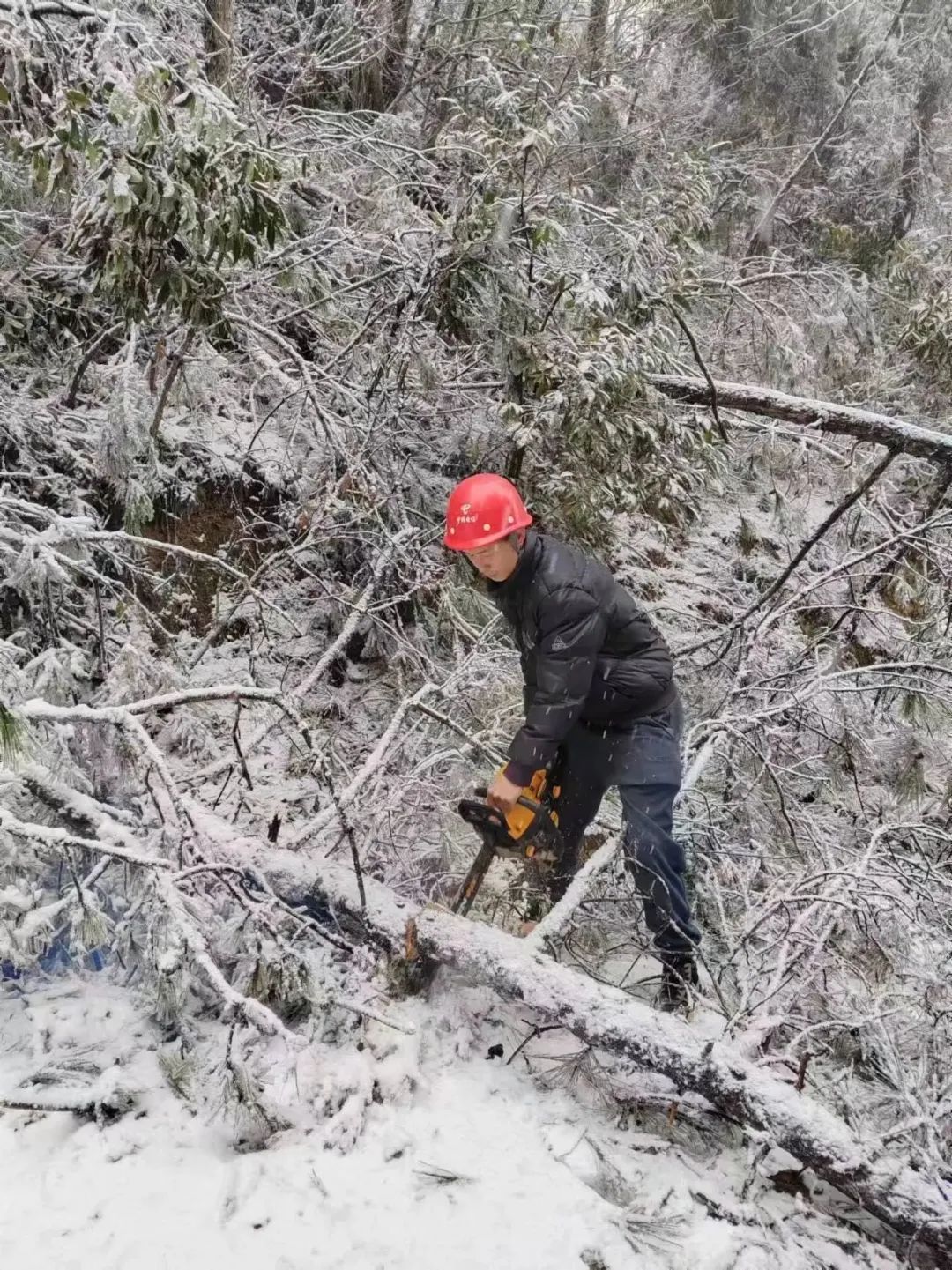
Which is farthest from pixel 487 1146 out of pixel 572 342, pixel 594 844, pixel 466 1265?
pixel 572 342

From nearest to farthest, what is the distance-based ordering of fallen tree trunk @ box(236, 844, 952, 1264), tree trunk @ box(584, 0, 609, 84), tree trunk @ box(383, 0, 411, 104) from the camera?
fallen tree trunk @ box(236, 844, 952, 1264) → tree trunk @ box(383, 0, 411, 104) → tree trunk @ box(584, 0, 609, 84)

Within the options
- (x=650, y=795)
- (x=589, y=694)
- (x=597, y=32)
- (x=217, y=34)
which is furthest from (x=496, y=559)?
(x=597, y=32)

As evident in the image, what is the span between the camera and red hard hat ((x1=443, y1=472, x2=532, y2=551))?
2941 millimetres

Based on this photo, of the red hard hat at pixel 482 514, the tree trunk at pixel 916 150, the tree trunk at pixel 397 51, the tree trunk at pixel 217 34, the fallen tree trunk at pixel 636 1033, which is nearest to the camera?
the fallen tree trunk at pixel 636 1033

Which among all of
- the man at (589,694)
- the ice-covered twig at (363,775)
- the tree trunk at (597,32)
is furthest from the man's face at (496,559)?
the tree trunk at (597,32)

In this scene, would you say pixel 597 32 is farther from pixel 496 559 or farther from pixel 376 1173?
pixel 376 1173

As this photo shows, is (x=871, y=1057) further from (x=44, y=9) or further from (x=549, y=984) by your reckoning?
(x=44, y=9)

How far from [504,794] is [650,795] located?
681 millimetres

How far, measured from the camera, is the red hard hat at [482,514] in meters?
2.94

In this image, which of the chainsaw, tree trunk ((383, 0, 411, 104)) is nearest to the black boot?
the chainsaw

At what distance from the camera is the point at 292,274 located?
4.88 m

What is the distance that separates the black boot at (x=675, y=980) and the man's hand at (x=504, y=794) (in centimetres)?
95

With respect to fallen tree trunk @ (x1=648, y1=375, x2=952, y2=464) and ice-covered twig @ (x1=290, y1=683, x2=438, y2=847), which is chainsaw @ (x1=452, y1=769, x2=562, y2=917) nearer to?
ice-covered twig @ (x1=290, y1=683, x2=438, y2=847)

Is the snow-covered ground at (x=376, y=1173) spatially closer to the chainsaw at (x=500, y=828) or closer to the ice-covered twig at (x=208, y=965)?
the ice-covered twig at (x=208, y=965)
